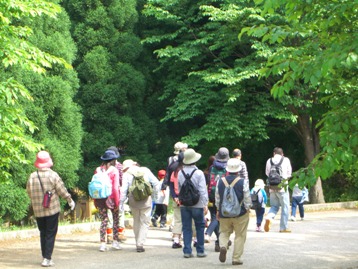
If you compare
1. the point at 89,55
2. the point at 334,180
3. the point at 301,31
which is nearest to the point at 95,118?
the point at 89,55

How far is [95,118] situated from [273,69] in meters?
16.6

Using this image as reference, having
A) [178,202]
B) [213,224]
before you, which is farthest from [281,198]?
[178,202]

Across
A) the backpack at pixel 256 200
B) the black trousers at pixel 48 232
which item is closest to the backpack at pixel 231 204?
the black trousers at pixel 48 232

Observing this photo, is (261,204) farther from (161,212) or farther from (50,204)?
(50,204)

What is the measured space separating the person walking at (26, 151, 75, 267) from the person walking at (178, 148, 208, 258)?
1.97m

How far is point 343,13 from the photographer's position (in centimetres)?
830

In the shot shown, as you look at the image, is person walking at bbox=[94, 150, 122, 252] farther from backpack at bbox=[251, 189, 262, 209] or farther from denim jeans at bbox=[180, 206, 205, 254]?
backpack at bbox=[251, 189, 262, 209]

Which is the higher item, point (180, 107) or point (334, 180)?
Answer: point (180, 107)

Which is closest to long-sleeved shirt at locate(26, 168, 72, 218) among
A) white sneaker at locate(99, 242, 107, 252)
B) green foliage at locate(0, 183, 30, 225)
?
white sneaker at locate(99, 242, 107, 252)

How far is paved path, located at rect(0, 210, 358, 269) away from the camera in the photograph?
11.1m

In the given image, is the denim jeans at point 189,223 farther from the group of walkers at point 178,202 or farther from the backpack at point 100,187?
the backpack at point 100,187

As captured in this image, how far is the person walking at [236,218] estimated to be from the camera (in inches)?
430

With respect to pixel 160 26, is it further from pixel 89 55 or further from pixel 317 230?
pixel 317 230

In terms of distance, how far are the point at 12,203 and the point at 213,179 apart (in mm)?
7383
